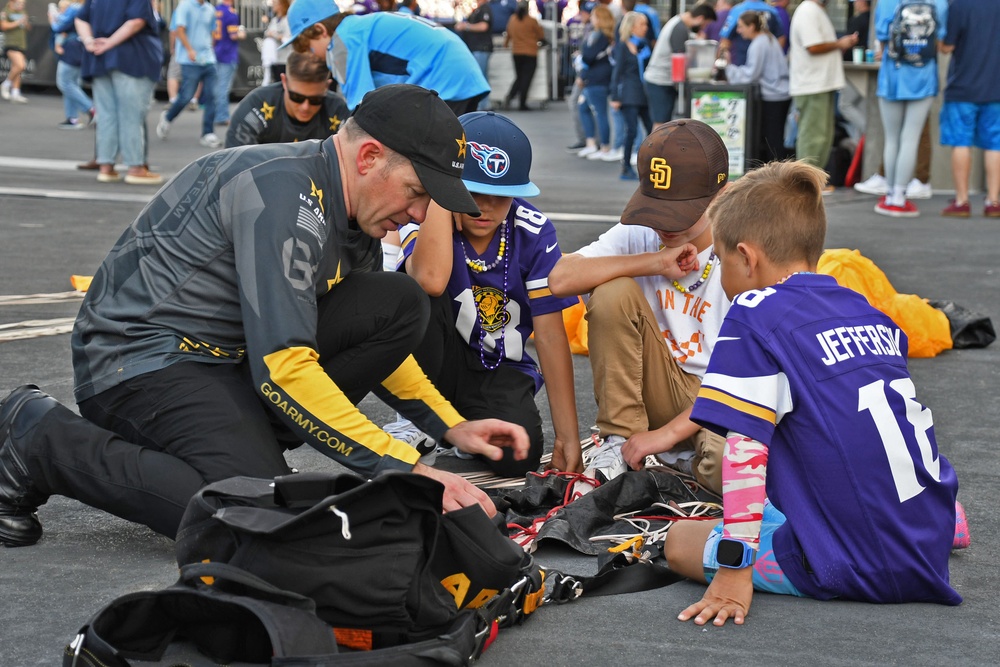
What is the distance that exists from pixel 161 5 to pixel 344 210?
779 inches

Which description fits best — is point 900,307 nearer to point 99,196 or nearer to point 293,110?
point 293,110

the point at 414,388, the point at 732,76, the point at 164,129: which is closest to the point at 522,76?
the point at 164,129

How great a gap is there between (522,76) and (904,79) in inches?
454

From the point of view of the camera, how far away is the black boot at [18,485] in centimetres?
301

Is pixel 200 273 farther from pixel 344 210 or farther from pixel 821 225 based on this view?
pixel 821 225

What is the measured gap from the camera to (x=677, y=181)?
350 cm

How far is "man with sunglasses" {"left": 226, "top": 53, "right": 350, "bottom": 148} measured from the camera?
5531 millimetres

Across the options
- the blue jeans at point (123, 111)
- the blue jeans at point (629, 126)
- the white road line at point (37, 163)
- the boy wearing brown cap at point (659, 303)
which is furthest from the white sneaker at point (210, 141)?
the boy wearing brown cap at point (659, 303)

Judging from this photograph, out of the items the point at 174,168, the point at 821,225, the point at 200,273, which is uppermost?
the point at 821,225

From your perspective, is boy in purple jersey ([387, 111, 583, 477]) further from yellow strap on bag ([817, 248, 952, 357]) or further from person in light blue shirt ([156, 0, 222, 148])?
person in light blue shirt ([156, 0, 222, 148])

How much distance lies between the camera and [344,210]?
2.97 m

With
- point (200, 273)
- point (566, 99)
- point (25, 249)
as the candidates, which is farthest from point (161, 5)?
point (200, 273)

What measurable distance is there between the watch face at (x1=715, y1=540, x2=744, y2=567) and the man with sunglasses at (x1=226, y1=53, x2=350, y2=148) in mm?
3582

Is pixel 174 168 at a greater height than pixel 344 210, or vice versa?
pixel 344 210
